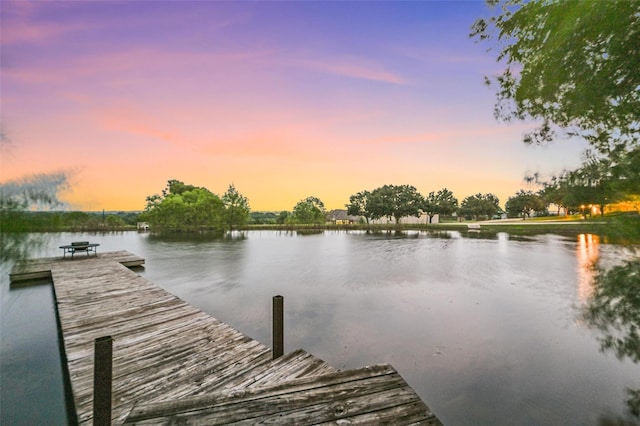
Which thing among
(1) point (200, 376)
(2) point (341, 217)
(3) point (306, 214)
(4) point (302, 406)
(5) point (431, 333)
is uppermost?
(3) point (306, 214)

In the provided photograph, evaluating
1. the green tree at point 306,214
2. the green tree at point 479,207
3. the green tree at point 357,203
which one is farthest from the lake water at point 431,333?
the green tree at point 479,207

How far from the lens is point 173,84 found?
615 inches

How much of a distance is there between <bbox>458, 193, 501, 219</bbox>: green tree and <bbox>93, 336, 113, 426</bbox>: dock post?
8964cm

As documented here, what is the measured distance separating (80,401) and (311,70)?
19.2 meters

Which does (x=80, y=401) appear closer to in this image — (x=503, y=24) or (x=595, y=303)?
(x=595, y=303)

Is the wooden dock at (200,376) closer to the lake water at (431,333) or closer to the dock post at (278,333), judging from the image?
the dock post at (278,333)

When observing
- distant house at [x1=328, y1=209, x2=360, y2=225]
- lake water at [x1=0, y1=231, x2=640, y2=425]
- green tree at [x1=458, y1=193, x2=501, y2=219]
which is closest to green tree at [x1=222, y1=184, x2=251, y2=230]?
distant house at [x1=328, y1=209, x2=360, y2=225]

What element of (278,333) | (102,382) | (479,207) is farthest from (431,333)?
(479,207)

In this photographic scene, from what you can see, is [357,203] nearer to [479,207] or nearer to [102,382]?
[479,207]

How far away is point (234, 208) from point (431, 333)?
152 feet

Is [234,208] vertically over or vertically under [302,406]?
over

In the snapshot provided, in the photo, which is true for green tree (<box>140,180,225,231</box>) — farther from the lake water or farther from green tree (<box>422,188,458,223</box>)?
green tree (<box>422,188,458,223</box>)

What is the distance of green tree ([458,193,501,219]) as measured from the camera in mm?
77750

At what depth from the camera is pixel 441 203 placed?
229ft
